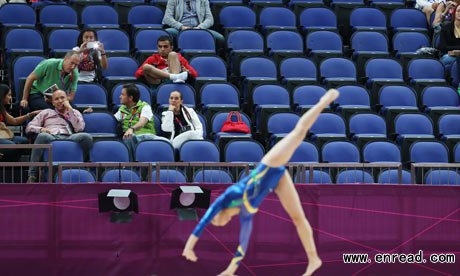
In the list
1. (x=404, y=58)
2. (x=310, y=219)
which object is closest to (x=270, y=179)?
(x=310, y=219)

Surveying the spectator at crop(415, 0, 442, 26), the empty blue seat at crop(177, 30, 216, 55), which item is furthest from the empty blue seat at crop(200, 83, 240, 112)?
the spectator at crop(415, 0, 442, 26)

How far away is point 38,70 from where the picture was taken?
13.9 meters

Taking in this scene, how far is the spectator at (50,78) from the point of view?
45.5 ft

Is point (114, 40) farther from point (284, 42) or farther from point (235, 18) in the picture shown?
point (284, 42)

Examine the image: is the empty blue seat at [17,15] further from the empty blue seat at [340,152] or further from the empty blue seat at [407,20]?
the empty blue seat at [407,20]

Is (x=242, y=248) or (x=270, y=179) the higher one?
(x=270, y=179)

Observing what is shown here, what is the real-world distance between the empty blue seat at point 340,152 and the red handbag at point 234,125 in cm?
111

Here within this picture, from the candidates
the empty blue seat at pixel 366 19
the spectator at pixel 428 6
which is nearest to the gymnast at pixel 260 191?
the empty blue seat at pixel 366 19

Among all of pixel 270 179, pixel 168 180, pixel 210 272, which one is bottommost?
pixel 210 272

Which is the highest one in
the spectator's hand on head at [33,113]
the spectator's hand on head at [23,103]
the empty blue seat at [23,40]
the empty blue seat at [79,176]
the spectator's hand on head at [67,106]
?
the empty blue seat at [23,40]

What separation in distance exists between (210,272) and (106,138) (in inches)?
89.4

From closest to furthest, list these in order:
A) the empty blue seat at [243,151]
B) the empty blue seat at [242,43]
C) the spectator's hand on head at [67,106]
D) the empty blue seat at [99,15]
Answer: the spectator's hand on head at [67,106], the empty blue seat at [243,151], the empty blue seat at [242,43], the empty blue seat at [99,15]

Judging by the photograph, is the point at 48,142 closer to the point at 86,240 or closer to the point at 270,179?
the point at 86,240

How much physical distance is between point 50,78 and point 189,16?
3.23m
